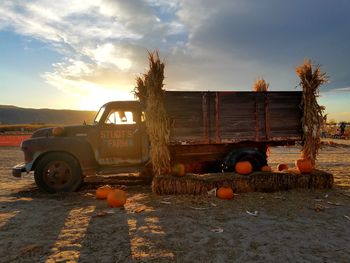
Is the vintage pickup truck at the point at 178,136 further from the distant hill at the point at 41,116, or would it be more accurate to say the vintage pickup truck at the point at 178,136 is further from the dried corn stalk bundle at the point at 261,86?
the distant hill at the point at 41,116

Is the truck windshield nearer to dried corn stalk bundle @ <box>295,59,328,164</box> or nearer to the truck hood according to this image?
the truck hood

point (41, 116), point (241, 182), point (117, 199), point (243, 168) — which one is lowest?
point (117, 199)

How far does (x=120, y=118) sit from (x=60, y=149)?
168 centimetres

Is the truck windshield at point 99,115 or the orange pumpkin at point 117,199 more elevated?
the truck windshield at point 99,115

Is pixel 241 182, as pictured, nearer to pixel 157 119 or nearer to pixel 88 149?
pixel 157 119

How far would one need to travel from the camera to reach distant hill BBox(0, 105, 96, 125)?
12412 cm

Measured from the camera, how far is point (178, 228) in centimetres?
538

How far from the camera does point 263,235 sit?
5.03m

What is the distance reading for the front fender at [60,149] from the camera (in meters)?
8.23

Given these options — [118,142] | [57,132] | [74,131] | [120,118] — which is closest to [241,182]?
[118,142]

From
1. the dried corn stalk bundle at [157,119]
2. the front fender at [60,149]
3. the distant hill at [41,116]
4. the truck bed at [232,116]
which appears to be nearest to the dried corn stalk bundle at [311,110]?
the truck bed at [232,116]

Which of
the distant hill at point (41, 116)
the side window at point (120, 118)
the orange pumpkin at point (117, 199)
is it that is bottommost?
the orange pumpkin at point (117, 199)

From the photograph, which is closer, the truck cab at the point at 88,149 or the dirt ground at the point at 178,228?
the dirt ground at the point at 178,228

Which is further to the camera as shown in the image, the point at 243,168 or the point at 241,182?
the point at 243,168
